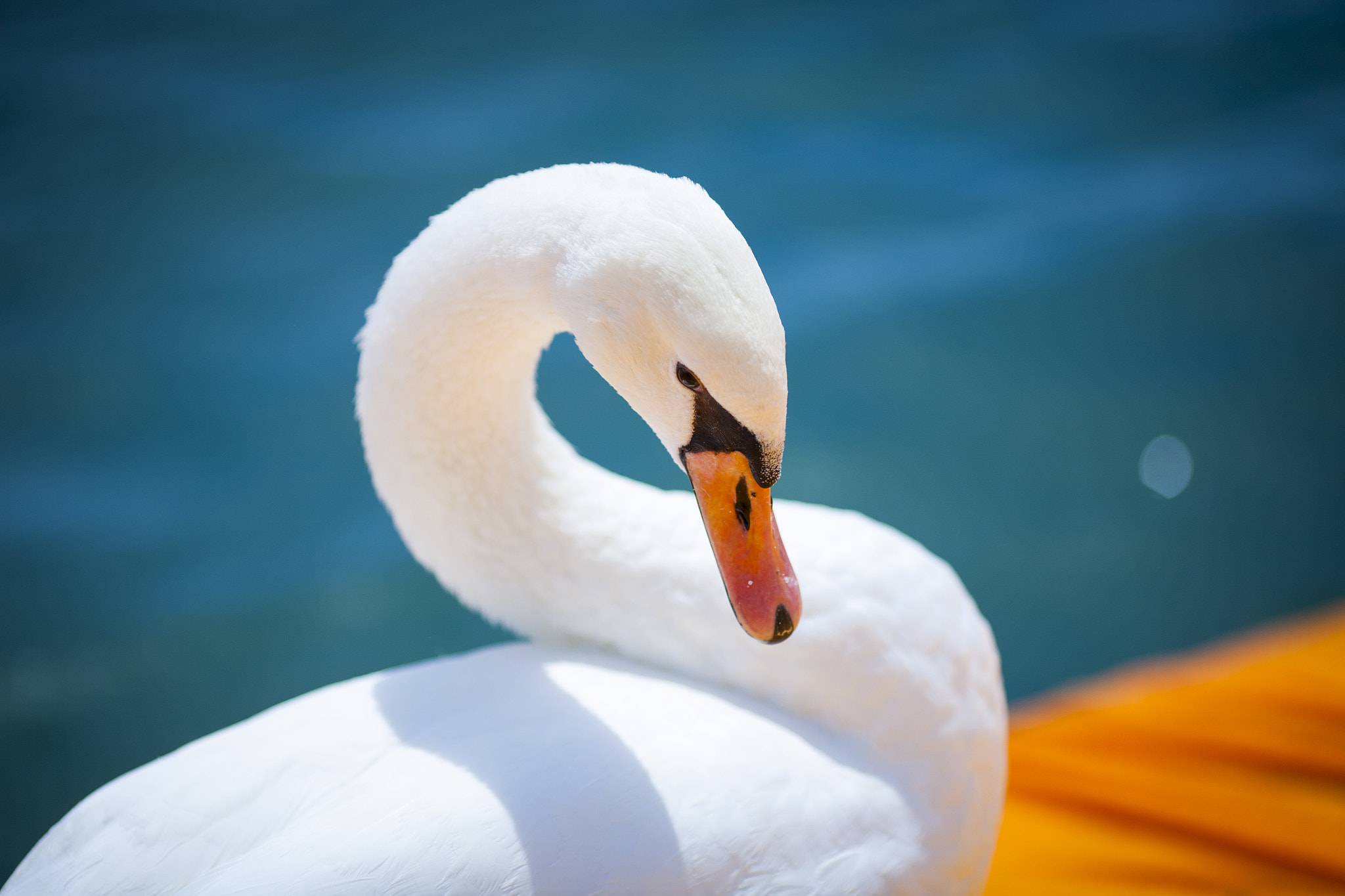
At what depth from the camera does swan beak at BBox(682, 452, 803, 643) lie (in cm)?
106

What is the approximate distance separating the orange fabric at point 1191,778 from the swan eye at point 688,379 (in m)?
1.16

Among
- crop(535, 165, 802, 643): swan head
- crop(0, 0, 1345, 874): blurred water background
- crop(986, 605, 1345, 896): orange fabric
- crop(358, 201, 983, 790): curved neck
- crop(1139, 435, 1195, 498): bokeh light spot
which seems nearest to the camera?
crop(535, 165, 802, 643): swan head

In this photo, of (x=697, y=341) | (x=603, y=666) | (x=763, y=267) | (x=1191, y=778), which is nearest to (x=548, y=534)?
(x=603, y=666)

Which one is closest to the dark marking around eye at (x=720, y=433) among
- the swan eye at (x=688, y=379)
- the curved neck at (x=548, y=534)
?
the swan eye at (x=688, y=379)

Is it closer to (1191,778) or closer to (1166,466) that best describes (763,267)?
(1166,466)

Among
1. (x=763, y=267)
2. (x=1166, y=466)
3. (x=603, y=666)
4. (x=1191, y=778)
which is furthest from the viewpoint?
(x=763, y=267)

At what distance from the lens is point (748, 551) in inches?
42.1

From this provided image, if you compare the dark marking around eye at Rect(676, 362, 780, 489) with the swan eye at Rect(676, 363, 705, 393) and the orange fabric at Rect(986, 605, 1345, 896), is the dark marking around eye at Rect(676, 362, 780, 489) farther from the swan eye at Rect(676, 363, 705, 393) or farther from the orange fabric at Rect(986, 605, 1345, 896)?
the orange fabric at Rect(986, 605, 1345, 896)

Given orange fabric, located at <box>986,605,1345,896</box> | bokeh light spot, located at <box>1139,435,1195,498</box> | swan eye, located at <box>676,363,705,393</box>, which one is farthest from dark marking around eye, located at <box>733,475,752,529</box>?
bokeh light spot, located at <box>1139,435,1195,498</box>

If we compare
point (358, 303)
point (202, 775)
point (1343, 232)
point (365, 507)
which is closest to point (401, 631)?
point (365, 507)

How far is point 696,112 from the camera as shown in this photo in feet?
13.8

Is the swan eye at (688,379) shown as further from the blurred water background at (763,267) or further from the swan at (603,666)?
the blurred water background at (763,267)

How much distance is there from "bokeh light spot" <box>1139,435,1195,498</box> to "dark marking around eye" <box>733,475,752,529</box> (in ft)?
7.01

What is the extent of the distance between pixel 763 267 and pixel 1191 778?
7.42 feet
